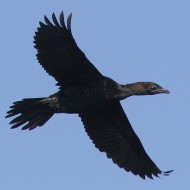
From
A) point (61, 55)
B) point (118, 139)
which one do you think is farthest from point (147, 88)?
point (61, 55)

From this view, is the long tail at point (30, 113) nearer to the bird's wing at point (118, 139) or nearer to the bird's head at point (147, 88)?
the bird's wing at point (118, 139)

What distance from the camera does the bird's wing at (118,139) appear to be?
15.8 meters

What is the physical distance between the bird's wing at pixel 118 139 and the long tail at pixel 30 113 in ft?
3.02

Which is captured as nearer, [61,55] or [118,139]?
[61,55]

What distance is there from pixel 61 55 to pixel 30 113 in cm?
121

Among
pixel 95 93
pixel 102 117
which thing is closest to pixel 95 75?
pixel 95 93

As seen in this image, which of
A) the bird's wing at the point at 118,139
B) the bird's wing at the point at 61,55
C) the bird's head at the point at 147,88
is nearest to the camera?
the bird's wing at the point at 61,55

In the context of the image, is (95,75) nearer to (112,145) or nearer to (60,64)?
(60,64)

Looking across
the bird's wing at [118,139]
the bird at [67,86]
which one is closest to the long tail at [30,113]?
the bird at [67,86]

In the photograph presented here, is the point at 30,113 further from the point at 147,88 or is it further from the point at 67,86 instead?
the point at 147,88

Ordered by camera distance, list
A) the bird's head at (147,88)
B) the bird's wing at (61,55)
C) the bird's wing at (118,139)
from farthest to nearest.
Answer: the bird's wing at (118,139)
the bird's head at (147,88)
the bird's wing at (61,55)

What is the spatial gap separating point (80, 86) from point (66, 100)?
0.36 meters

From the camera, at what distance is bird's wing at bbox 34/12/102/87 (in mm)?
14484

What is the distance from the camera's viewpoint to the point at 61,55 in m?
14.7
